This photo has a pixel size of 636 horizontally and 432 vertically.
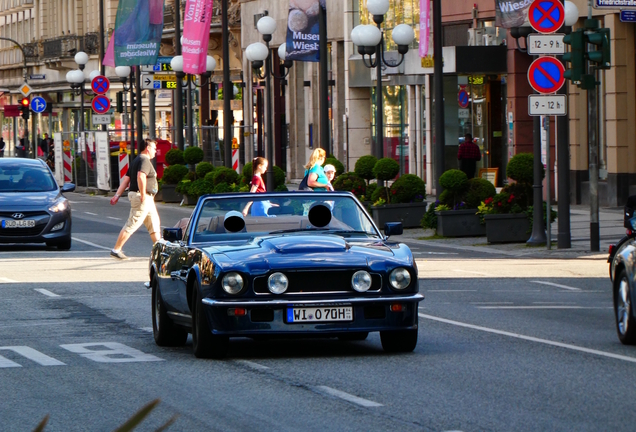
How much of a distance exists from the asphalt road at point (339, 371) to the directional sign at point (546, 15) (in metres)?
6.86

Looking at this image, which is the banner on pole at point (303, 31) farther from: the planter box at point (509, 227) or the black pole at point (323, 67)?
the planter box at point (509, 227)

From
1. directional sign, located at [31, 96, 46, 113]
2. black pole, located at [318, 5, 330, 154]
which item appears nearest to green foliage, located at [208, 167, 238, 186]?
black pole, located at [318, 5, 330, 154]

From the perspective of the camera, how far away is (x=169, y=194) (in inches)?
1631

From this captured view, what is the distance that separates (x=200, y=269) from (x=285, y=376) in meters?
1.24

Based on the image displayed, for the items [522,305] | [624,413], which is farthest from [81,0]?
[624,413]

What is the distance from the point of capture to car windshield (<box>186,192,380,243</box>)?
12039 millimetres

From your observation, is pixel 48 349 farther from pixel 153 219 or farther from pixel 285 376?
pixel 153 219

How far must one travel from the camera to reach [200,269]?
437 inches

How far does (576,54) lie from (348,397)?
46.7ft

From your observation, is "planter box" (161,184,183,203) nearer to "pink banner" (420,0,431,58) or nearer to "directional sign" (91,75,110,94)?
"pink banner" (420,0,431,58)

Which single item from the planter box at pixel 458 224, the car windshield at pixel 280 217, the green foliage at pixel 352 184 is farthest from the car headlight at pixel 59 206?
the car windshield at pixel 280 217

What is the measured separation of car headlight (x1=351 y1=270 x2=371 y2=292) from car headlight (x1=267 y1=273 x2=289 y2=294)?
480 mm

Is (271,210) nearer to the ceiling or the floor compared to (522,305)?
nearer to the ceiling

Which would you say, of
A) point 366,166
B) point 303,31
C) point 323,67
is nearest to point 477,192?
point 366,166
